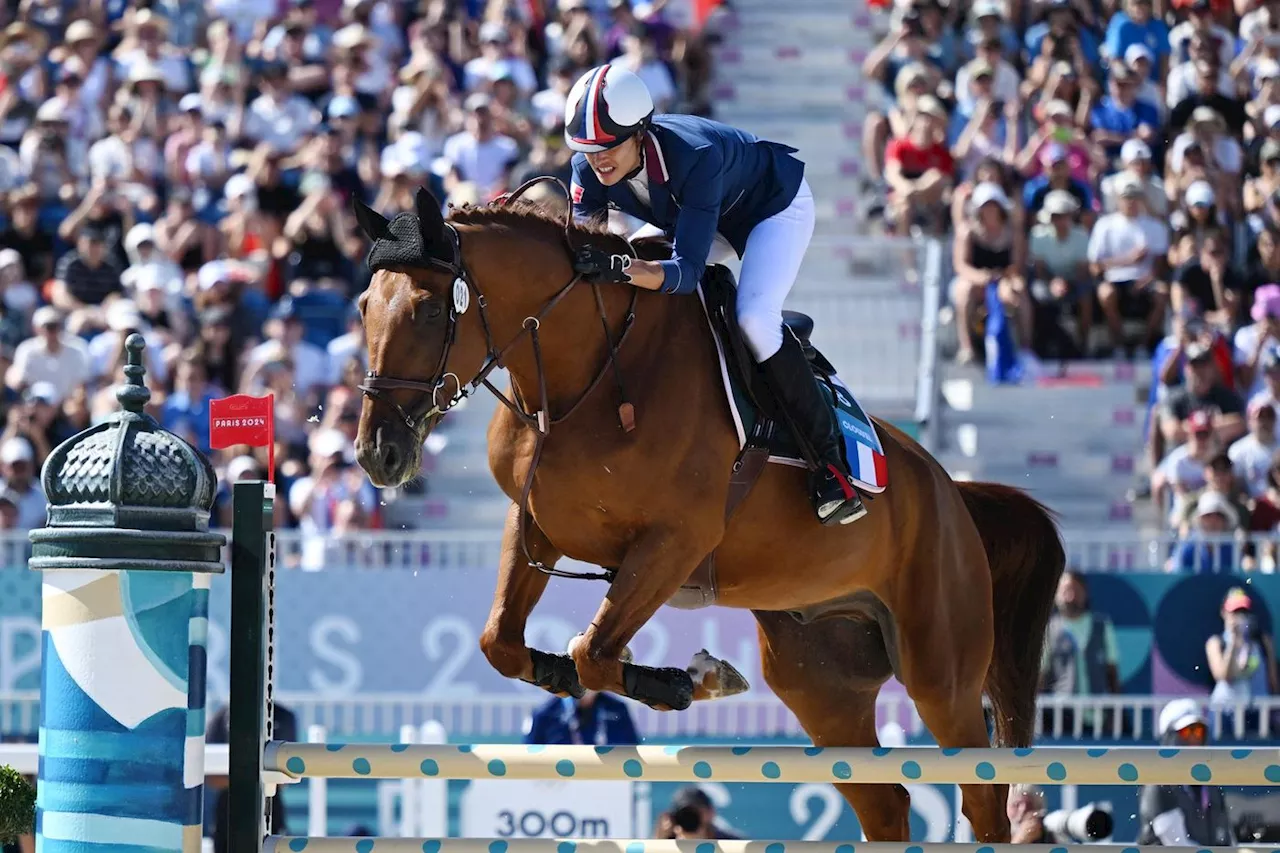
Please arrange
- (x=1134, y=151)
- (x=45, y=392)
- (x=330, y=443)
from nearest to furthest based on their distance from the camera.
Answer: (x=330, y=443) → (x=45, y=392) → (x=1134, y=151)

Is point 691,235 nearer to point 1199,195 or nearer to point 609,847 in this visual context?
point 609,847

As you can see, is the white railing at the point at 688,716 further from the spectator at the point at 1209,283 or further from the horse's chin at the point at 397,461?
the horse's chin at the point at 397,461

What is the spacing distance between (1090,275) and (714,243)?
676 centimetres

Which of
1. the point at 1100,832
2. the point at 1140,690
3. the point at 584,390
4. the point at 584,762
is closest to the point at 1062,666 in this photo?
the point at 1140,690

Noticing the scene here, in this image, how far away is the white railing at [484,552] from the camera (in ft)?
33.7

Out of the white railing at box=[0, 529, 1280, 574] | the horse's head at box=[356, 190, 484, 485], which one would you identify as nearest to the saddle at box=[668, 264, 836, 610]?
the horse's head at box=[356, 190, 484, 485]

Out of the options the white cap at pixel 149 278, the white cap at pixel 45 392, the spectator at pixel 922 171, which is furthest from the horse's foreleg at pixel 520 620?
the white cap at pixel 149 278

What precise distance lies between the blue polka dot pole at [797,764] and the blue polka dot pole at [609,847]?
0.50 ft

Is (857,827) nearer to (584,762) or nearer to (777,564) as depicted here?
(777,564)

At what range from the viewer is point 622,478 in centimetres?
557

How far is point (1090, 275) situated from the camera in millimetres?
12594

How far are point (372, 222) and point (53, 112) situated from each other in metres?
10.5

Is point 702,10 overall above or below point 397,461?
above

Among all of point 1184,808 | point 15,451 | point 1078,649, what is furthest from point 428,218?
point 15,451
